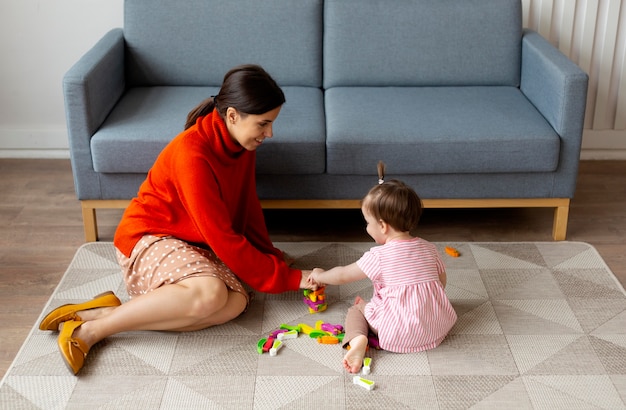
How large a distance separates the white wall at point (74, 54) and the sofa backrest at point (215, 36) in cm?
40

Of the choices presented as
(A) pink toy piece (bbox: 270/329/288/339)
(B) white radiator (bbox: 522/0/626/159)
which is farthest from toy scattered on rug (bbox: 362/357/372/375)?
(B) white radiator (bbox: 522/0/626/159)

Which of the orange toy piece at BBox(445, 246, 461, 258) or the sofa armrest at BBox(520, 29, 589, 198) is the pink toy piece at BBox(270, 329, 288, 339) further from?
the sofa armrest at BBox(520, 29, 589, 198)

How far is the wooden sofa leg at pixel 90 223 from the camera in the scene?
2.88m

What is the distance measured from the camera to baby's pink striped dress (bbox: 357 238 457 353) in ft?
7.24

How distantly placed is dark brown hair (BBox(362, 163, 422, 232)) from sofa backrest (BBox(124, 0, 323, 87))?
1218mm

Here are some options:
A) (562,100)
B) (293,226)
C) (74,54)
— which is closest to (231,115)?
(293,226)

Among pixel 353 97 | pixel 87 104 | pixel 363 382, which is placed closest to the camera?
pixel 363 382

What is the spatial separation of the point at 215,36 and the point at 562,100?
1417 millimetres

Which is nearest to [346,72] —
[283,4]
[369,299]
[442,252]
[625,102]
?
[283,4]

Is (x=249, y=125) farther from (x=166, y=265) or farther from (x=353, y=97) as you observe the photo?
(x=353, y=97)

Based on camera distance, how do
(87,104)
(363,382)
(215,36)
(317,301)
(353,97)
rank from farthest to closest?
(215,36), (353,97), (87,104), (317,301), (363,382)

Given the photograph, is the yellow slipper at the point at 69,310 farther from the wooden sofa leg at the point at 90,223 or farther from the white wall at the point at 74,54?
the white wall at the point at 74,54

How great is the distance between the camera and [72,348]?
2.17m

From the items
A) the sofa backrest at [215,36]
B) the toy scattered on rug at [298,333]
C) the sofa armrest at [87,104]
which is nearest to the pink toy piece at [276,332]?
the toy scattered on rug at [298,333]
